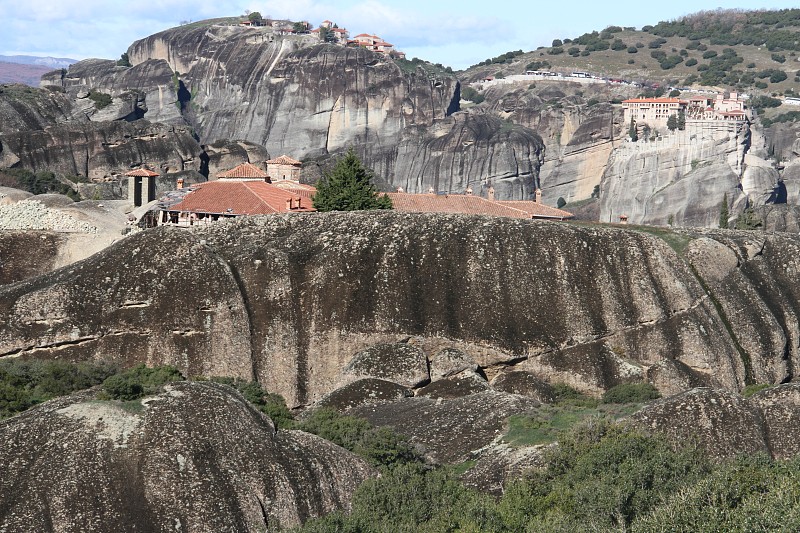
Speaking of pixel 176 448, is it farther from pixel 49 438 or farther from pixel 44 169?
pixel 44 169

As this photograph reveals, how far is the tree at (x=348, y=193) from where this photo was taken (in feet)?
314

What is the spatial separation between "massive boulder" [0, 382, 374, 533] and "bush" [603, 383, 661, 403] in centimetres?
1968

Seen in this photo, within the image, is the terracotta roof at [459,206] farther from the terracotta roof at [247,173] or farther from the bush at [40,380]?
the bush at [40,380]

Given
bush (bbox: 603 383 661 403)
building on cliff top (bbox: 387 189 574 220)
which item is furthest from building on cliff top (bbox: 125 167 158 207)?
bush (bbox: 603 383 661 403)

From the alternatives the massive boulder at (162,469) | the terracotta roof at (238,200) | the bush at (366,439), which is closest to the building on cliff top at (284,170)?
the terracotta roof at (238,200)

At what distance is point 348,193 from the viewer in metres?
96.4

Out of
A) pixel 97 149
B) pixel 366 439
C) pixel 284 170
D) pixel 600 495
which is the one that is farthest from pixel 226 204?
pixel 97 149

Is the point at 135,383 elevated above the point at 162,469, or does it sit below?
above

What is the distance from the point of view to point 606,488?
4122cm

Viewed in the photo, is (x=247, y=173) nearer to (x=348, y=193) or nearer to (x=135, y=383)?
(x=348, y=193)

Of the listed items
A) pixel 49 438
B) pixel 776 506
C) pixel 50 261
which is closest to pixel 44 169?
pixel 50 261

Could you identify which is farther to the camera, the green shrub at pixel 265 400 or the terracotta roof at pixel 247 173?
the terracotta roof at pixel 247 173

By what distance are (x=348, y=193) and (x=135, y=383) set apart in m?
46.4

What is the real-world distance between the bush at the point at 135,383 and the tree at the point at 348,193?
118 feet
